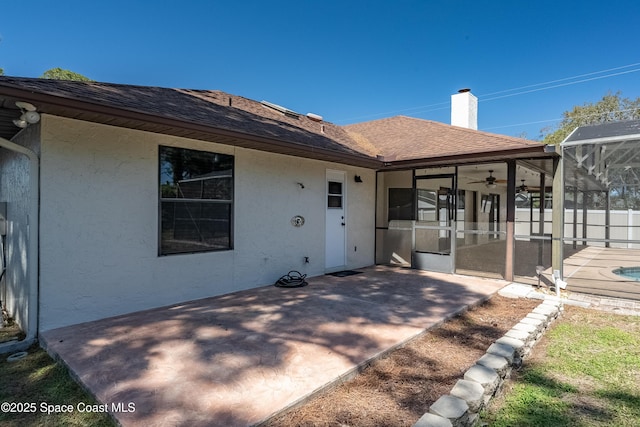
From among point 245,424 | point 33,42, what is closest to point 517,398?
point 245,424

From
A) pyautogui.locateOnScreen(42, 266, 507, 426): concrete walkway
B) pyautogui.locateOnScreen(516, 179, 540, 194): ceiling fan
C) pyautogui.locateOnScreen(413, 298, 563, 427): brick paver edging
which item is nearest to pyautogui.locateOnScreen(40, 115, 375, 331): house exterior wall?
pyautogui.locateOnScreen(42, 266, 507, 426): concrete walkway

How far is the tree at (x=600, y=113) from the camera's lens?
78.1 feet

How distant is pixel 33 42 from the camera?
12.8 meters

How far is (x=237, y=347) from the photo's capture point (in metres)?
3.26

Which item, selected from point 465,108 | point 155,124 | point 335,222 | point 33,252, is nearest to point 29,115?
point 155,124

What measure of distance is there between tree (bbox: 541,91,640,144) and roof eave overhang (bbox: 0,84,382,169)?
2482cm

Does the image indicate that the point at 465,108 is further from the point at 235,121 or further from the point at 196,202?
the point at 196,202

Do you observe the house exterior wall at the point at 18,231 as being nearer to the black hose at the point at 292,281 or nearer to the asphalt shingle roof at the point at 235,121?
the asphalt shingle roof at the point at 235,121

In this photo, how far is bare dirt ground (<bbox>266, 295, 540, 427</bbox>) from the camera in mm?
2240

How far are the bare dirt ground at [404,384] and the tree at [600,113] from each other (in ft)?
83.9

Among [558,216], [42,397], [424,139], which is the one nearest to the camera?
[42,397]

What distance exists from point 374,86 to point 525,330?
51.1 ft

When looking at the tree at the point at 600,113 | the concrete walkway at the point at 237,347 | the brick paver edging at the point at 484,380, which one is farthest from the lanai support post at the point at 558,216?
the tree at the point at 600,113

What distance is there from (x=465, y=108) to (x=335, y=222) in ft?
20.6
